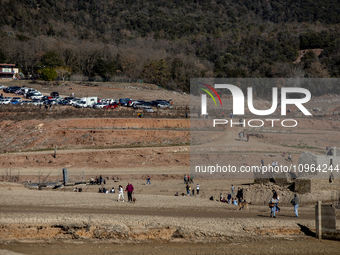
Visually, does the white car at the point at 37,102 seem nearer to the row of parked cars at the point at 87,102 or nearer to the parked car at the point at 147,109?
the row of parked cars at the point at 87,102

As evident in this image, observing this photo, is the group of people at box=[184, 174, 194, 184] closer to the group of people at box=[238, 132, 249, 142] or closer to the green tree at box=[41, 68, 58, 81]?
the group of people at box=[238, 132, 249, 142]

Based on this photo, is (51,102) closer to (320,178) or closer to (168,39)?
(320,178)

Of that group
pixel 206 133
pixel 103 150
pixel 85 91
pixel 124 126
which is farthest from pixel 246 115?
pixel 85 91

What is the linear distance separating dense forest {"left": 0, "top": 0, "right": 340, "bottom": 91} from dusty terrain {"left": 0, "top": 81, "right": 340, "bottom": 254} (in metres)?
16.0

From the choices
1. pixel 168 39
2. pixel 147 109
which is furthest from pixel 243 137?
pixel 168 39

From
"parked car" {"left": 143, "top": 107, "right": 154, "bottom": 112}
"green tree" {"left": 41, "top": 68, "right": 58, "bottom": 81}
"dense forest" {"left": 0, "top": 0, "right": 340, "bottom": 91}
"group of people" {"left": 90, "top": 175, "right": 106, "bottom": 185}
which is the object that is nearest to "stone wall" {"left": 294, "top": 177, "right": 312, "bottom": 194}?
"group of people" {"left": 90, "top": 175, "right": 106, "bottom": 185}

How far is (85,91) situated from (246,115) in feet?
88.5

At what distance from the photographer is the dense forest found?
81.0m

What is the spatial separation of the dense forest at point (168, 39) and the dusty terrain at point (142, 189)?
16.0 metres

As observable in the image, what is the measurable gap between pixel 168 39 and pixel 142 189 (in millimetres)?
106477

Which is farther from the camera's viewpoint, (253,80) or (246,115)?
(253,80)

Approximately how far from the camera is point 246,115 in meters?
51.5

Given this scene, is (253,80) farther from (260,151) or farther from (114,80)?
(260,151)

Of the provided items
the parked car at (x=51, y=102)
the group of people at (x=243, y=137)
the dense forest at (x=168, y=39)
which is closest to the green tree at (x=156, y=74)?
the dense forest at (x=168, y=39)
